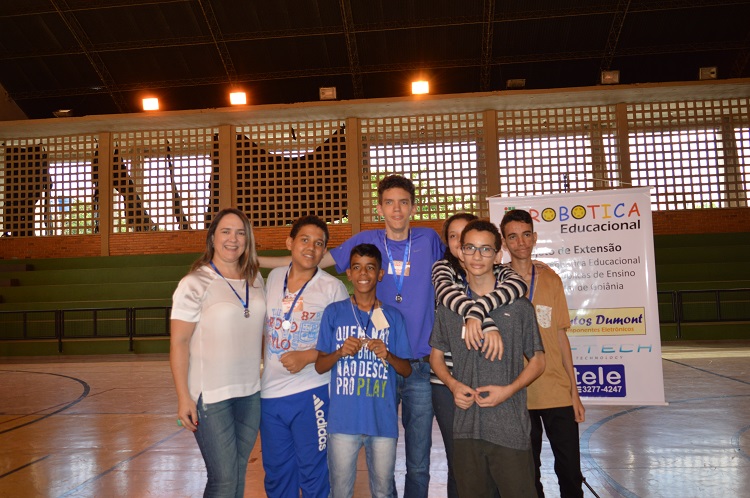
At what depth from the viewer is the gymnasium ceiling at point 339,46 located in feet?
39.3

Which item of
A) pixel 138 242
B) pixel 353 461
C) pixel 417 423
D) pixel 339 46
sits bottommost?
pixel 353 461

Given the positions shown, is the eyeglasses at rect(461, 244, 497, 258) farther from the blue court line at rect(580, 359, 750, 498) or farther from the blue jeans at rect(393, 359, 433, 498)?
the blue court line at rect(580, 359, 750, 498)

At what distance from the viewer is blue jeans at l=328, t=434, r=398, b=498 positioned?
2.32m

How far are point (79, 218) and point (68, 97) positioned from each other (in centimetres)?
316

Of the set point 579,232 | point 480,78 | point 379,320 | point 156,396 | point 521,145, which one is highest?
point 480,78

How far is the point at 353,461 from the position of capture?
235 centimetres

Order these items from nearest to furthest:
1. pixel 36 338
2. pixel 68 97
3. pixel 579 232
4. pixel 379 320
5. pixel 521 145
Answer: pixel 379 320 < pixel 579 232 < pixel 36 338 < pixel 521 145 < pixel 68 97

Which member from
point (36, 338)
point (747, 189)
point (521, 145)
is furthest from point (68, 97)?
point (747, 189)

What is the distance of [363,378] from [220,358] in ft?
1.80

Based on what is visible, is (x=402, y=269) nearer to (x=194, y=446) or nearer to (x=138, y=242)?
(x=194, y=446)

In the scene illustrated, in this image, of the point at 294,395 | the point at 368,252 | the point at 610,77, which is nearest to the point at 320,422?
the point at 294,395

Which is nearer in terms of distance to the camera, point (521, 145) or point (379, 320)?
point (379, 320)

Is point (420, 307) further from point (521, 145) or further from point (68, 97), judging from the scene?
point (68, 97)

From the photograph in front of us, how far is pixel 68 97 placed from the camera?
1421 cm
